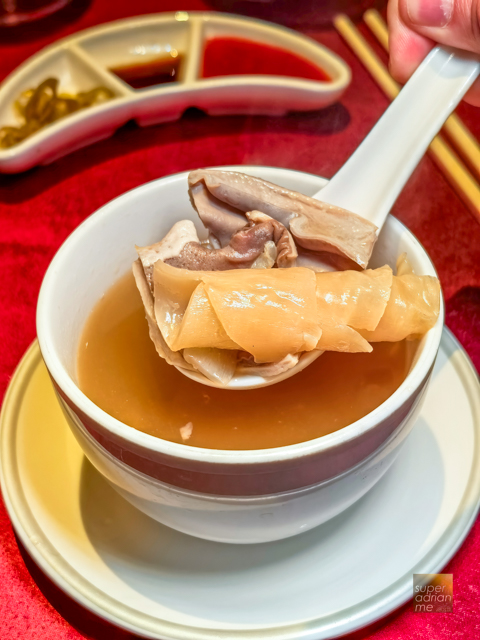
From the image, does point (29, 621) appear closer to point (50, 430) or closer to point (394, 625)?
point (50, 430)

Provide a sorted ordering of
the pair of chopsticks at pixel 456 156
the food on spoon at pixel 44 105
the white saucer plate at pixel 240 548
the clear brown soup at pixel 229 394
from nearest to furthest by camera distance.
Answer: the white saucer plate at pixel 240 548 < the clear brown soup at pixel 229 394 < the pair of chopsticks at pixel 456 156 < the food on spoon at pixel 44 105

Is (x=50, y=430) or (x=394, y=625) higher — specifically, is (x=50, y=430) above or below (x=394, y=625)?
above

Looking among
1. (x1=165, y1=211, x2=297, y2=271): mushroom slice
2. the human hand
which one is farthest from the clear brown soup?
the human hand

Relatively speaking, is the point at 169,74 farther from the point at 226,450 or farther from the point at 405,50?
the point at 226,450

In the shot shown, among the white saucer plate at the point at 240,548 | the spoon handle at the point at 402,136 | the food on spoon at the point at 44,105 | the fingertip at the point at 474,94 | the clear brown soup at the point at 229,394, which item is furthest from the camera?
the food on spoon at the point at 44,105

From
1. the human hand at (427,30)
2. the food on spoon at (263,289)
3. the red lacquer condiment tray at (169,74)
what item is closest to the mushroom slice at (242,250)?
the food on spoon at (263,289)

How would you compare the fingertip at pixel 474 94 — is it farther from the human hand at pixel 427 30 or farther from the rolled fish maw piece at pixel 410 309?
the rolled fish maw piece at pixel 410 309

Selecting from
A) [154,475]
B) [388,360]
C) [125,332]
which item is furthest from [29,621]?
[388,360]
